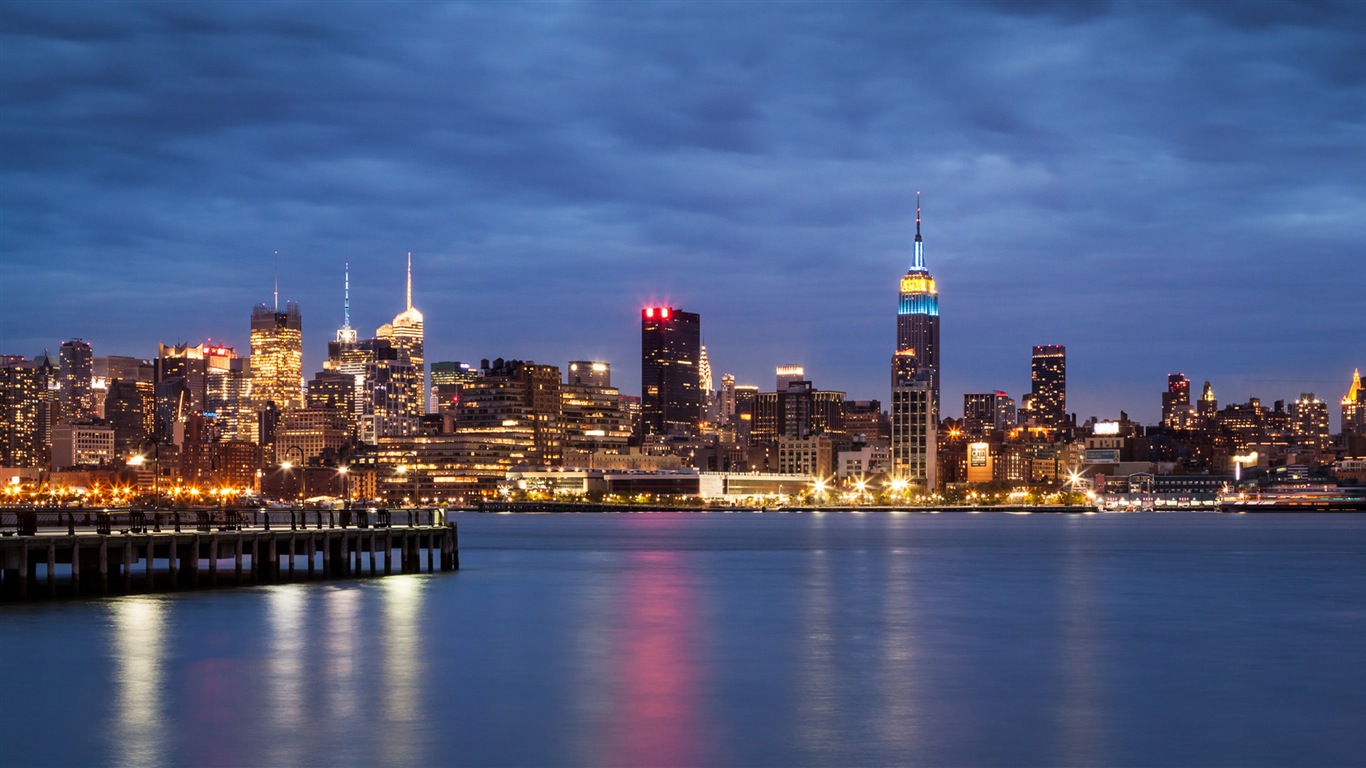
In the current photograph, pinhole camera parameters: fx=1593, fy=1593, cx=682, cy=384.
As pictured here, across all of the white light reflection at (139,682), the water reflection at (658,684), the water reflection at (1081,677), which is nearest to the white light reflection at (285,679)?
the white light reflection at (139,682)

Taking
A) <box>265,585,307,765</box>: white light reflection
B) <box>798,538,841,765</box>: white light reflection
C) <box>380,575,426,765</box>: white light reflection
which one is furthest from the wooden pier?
<box>798,538,841,765</box>: white light reflection

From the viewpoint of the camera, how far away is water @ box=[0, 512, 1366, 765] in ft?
108

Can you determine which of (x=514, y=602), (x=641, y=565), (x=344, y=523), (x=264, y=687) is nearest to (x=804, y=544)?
(x=641, y=565)

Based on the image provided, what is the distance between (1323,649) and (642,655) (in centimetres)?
2253

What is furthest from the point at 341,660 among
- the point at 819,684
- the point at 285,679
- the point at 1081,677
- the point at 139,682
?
the point at 1081,677

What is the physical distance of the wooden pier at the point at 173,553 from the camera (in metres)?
65.8

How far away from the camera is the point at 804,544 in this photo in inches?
5664

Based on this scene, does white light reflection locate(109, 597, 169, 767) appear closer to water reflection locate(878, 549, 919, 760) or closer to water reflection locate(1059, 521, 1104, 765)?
water reflection locate(878, 549, 919, 760)

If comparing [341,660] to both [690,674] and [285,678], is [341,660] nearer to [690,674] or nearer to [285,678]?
[285,678]

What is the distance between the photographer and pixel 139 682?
136 feet

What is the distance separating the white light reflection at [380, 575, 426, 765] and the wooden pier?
8.63 metres

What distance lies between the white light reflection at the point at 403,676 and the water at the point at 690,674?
0.12m

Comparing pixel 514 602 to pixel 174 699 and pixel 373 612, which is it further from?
pixel 174 699

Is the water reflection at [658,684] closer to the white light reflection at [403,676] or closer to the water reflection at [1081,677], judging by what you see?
the white light reflection at [403,676]
